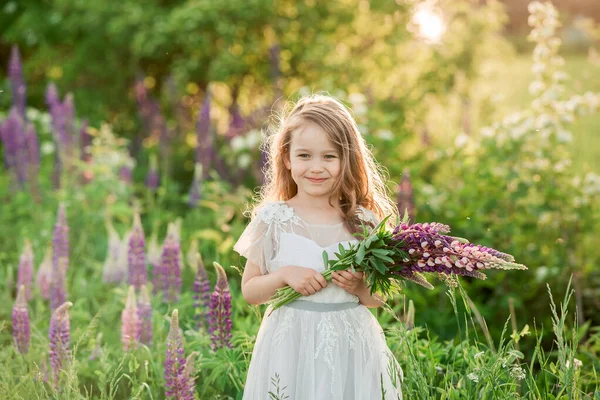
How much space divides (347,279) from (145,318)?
1.32 meters

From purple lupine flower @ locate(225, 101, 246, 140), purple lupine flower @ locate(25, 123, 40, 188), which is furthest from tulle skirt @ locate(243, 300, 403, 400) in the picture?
purple lupine flower @ locate(225, 101, 246, 140)

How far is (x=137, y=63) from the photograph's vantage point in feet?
28.5

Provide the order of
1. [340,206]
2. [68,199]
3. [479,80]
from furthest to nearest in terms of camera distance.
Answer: [479,80], [68,199], [340,206]

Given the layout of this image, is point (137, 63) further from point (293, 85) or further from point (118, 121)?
point (293, 85)

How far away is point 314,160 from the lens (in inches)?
107

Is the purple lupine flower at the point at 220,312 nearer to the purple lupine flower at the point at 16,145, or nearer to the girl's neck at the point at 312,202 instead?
the girl's neck at the point at 312,202

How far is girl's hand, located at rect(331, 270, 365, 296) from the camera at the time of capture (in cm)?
258

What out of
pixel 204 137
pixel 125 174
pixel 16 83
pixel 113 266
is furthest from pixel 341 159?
pixel 16 83

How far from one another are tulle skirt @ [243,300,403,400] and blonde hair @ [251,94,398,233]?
0.34 metres

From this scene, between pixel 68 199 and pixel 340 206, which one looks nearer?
pixel 340 206

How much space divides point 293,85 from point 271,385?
5.94 meters

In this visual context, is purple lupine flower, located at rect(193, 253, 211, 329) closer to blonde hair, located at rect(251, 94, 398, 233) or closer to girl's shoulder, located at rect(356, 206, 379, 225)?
blonde hair, located at rect(251, 94, 398, 233)

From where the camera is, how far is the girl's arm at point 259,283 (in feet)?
8.73

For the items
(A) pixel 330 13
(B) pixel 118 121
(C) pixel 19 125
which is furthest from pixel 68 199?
(A) pixel 330 13
